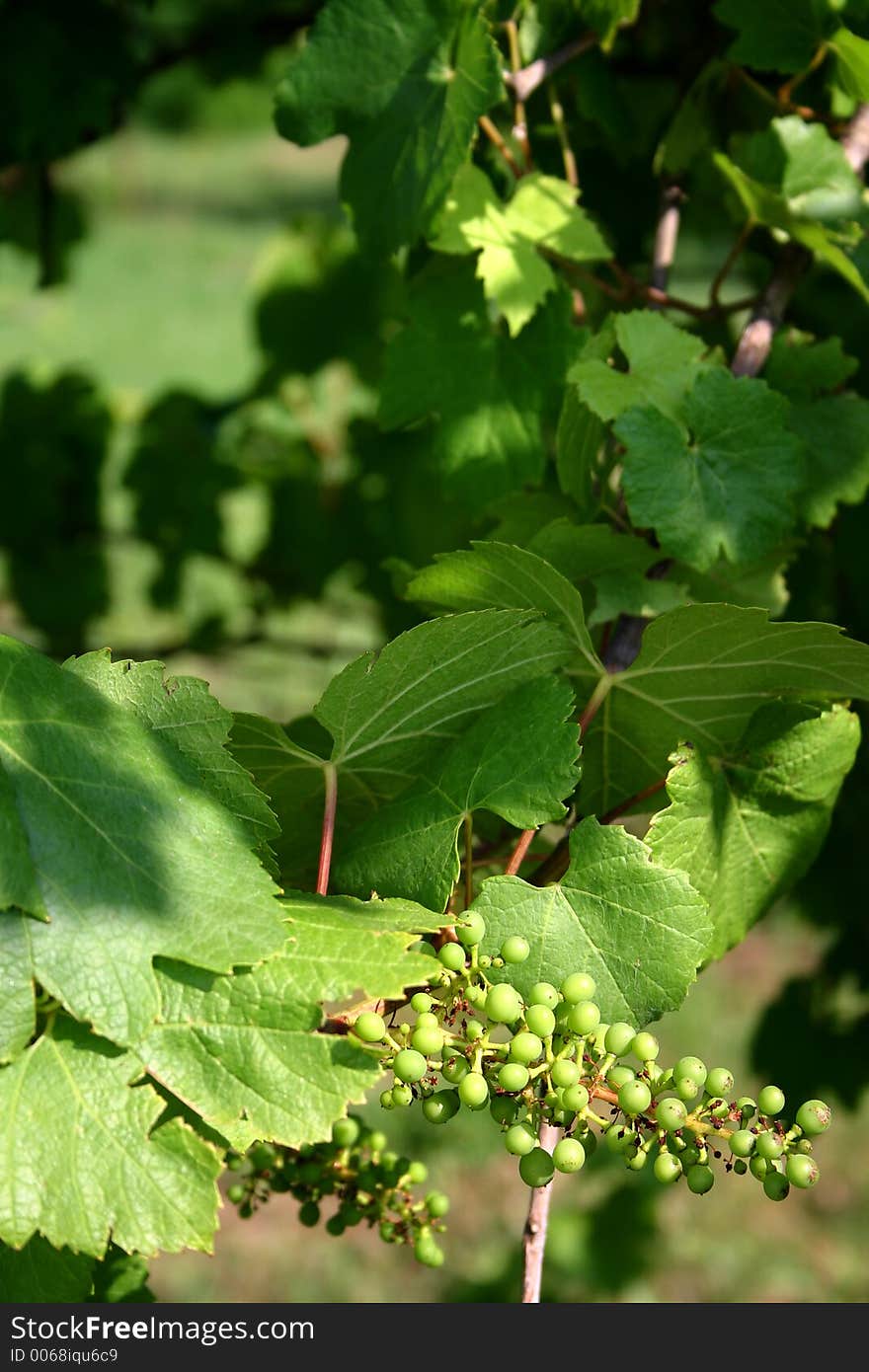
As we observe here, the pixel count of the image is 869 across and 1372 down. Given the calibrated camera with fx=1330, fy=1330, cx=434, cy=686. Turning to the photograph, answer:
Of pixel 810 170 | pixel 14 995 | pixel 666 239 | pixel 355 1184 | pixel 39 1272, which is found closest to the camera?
pixel 14 995

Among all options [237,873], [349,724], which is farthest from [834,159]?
[237,873]

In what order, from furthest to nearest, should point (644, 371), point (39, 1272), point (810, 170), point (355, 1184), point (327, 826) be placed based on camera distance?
1. point (810, 170)
2. point (644, 371)
3. point (355, 1184)
4. point (327, 826)
5. point (39, 1272)

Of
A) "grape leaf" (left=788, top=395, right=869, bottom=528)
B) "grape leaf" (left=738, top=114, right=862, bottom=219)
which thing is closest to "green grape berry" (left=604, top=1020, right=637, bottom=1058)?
"grape leaf" (left=788, top=395, right=869, bottom=528)

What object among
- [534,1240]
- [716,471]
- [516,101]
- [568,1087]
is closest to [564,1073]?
[568,1087]

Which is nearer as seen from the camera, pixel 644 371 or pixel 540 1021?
pixel 540 1021

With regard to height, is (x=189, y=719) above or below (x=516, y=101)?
below

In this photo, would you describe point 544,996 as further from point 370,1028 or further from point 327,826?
point 327,826

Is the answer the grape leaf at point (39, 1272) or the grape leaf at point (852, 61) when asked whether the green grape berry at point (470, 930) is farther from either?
the grape leaf at point (852, 61)
